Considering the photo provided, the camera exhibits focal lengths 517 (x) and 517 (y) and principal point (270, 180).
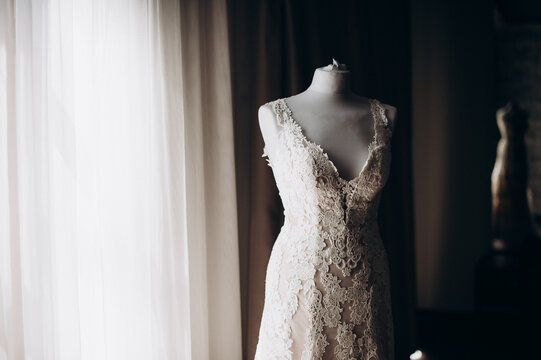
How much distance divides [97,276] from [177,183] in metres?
0.53

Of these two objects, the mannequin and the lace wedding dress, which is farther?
the mannequin

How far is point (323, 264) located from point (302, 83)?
1.36 meters

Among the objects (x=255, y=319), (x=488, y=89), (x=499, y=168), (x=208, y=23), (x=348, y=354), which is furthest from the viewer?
(x=488, y=89)

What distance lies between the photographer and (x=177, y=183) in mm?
2217

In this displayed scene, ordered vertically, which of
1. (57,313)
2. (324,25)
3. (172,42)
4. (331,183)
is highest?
(324,25)

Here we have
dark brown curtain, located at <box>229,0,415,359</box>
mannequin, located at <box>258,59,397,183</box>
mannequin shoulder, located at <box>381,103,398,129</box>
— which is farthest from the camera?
dark brown curtain, located at <box>229,0,415,359</box>

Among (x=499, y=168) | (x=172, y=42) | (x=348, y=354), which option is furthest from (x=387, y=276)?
(x=499, y=168)

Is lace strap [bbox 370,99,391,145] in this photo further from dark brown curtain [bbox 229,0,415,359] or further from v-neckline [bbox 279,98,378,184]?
dark brown curtain [bbox 229,0,415,359]

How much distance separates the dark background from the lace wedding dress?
2.91 feet

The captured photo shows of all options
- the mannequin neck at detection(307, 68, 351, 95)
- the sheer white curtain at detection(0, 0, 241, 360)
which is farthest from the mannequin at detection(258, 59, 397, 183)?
the sheer white curtain at detection(0, 0, 241, 360)

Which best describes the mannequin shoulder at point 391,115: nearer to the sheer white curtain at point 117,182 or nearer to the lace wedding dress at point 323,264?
the lace wedding dress at point 323,264

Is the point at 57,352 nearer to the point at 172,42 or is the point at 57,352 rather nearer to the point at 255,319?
→ the point at 255,319

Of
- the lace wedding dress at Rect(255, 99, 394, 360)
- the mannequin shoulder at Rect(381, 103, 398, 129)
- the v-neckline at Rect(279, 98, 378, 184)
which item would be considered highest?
Answer: the mannequin shoulder at Rect(381, 103, 398, 129)

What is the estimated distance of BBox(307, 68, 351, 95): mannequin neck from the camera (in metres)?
1.83
